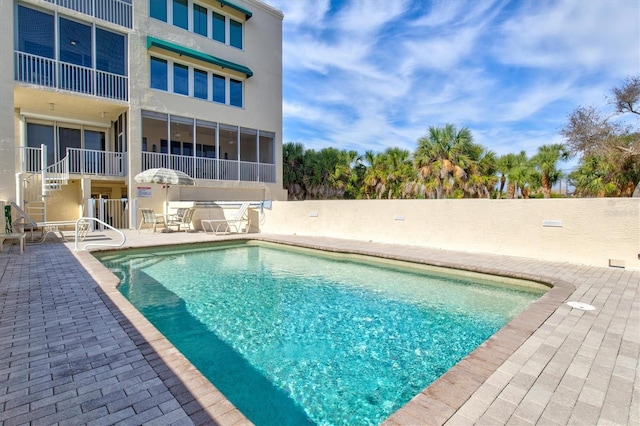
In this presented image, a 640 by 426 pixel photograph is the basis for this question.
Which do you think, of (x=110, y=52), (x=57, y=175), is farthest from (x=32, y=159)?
(x=110, y=52)

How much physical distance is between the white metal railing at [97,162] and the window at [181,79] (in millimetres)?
3875

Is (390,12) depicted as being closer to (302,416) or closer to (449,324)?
(449,324)

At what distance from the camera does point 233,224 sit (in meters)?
13.3

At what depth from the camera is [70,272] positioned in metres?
5.77

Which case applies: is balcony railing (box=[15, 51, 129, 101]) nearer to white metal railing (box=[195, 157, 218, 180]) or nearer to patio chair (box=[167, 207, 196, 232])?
white metal railing (box=[195, 157, 218, 180])

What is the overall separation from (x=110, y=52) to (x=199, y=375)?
1548cm

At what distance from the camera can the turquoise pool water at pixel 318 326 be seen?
111 inches

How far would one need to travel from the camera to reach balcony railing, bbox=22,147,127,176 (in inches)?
510

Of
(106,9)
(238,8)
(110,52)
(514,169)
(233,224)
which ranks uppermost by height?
(238,8)

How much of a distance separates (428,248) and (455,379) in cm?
690

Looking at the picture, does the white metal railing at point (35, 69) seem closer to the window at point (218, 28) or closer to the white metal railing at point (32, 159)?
the white metal railing at point (32, 159)

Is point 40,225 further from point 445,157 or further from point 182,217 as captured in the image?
point 445,157

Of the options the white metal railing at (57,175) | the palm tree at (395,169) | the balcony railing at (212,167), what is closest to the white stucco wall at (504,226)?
the balcony railing at (212,167)

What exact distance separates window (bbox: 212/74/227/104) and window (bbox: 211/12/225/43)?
189 centimetres
